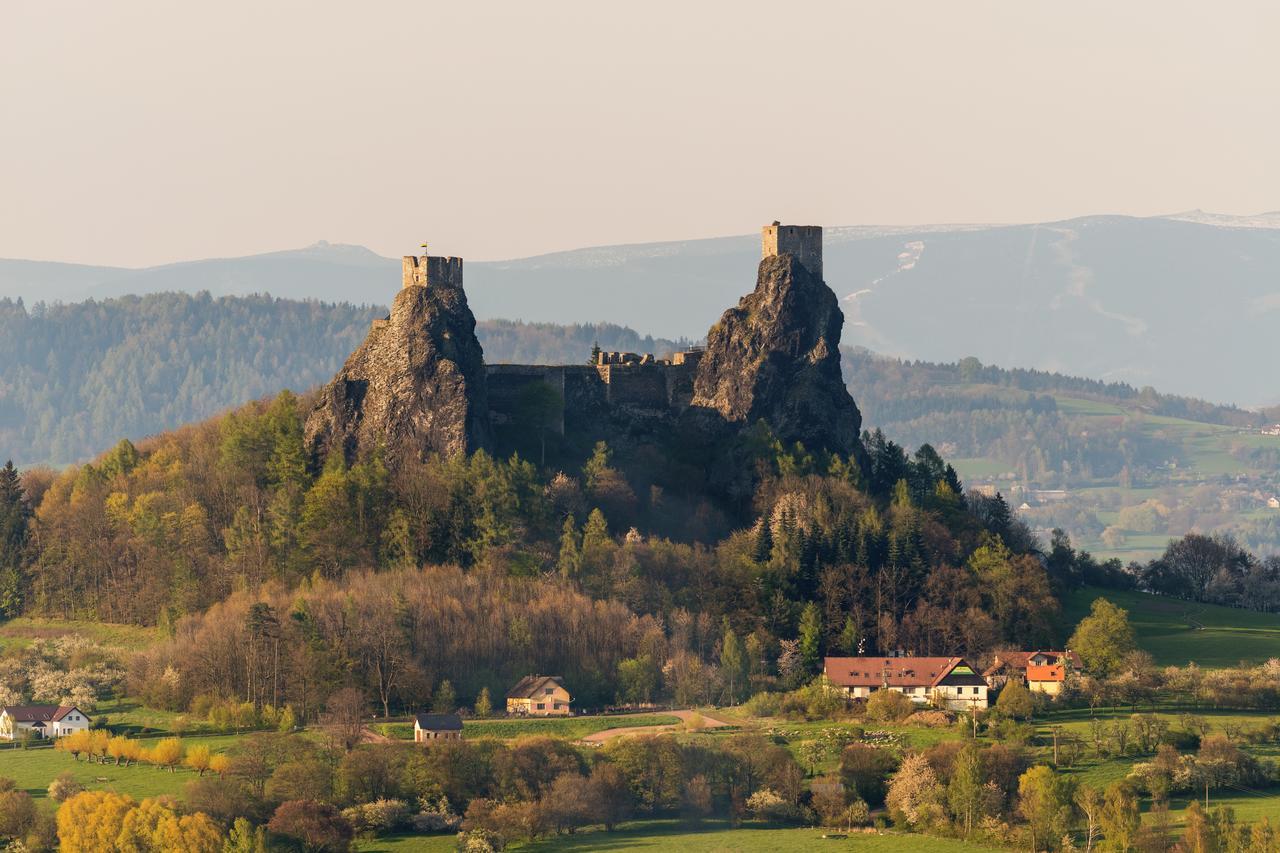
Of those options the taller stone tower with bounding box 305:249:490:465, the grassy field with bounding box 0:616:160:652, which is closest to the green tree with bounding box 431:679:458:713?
the taller stone tower with bounding box 305:249:490:465

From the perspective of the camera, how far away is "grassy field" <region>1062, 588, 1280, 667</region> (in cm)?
12050

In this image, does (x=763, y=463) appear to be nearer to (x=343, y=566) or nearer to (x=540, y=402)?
(x=540, y=402)

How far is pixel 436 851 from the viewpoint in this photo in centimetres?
8731

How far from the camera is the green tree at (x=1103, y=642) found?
11175 centimetres

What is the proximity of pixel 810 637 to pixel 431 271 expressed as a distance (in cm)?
2596

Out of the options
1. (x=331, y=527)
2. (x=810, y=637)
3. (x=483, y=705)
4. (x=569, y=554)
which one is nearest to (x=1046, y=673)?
(x=810, y=637)

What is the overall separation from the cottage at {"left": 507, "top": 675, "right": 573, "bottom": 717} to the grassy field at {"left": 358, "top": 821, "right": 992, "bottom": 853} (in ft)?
44.7

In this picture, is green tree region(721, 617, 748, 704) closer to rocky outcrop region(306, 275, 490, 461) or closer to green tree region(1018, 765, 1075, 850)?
rocky outcrop region(306, 275, 490, 461)

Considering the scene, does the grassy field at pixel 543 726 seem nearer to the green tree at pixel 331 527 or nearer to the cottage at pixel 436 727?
the cottage at pixel 436 727

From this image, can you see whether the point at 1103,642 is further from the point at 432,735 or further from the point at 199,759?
the point at 199,759

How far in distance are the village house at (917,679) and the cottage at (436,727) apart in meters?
18.3

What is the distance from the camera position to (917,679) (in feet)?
357

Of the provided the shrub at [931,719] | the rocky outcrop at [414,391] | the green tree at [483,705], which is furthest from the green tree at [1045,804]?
the rocky outcrop at [414,391]

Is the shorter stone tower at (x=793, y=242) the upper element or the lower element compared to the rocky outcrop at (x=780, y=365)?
upper
